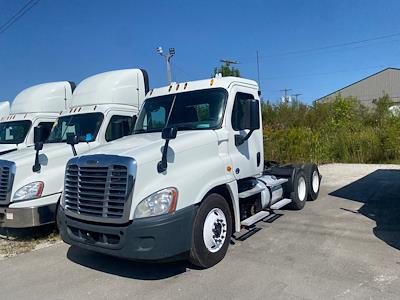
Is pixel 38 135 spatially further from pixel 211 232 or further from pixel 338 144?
pixel 338 144

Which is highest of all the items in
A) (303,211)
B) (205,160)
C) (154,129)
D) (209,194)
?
(154,129)

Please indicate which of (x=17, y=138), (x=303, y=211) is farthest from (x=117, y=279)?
(x=17, y=138)

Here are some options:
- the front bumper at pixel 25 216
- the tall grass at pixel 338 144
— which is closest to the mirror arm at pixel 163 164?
the front bumper at pixel 25 216

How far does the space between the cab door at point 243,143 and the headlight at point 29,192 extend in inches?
141

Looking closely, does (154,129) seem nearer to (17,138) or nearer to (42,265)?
(42,265)

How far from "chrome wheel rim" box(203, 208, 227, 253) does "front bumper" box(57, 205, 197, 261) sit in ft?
1.23

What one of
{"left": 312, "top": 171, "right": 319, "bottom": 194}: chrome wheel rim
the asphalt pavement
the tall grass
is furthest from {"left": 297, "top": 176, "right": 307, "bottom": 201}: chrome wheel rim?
the tall grass

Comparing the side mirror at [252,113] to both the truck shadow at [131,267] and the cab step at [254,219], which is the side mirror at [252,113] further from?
the truck shadow at [131,267]

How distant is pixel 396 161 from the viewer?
1664cm

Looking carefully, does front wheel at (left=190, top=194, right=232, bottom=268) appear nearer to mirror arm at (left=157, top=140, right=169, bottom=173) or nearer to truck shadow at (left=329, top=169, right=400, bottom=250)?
mirror arm at (left=157, top=140, right=169, bottom=173)

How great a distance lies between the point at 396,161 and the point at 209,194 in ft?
48.7

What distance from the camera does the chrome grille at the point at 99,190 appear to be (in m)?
4.27

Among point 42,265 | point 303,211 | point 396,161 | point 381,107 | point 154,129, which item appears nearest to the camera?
point 42,265

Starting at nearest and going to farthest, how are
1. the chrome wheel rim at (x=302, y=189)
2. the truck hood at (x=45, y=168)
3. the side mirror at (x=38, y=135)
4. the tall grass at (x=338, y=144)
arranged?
the truck hood at (x=45, y=168) → the chrome wheel rim at (x=302, y=189) → the side mirror at (x=38, y=135) → the tall grass at (x=338, y=144)
